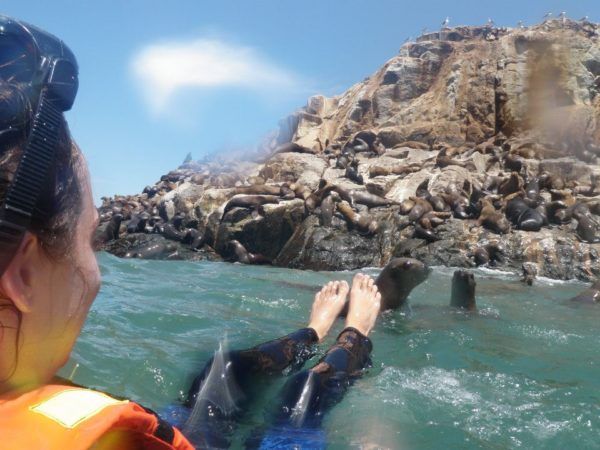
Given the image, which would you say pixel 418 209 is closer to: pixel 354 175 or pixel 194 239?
pixel 354 175

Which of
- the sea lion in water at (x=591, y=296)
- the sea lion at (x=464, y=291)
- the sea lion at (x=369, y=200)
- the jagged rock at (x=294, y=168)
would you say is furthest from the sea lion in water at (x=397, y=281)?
the jagged rock at (x=294, y=168)

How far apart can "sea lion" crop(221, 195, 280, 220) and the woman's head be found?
614 inches

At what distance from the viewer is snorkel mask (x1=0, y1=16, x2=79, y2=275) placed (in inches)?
35.6

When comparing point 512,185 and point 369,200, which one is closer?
point 369,200

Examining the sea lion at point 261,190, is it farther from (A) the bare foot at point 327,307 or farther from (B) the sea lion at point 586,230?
(A) the bare foot at point 327,307

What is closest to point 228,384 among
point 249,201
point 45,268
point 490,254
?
point 45,268

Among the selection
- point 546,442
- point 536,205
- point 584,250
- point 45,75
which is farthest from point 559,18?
point 45,75

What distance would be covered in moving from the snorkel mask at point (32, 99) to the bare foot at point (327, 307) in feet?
11.7

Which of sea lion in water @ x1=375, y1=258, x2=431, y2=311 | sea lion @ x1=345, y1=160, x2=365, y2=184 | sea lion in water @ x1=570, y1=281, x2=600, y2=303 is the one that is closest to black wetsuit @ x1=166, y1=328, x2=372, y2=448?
sea lion in water @ x1=375, y1=258, x2=431, y2=311

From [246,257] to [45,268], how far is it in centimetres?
1410

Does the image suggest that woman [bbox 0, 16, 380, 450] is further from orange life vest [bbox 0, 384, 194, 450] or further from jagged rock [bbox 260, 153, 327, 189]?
jagged rock [bbox 260, 153, 327, 189]

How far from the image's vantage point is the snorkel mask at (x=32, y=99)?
903 mm

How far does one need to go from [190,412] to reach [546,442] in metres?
1.83

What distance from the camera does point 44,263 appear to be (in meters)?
1.02
